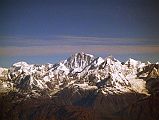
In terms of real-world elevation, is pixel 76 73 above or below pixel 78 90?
above

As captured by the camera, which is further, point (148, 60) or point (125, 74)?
point (125, 74)

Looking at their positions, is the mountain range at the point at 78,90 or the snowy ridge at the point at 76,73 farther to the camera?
the snowy ridge at the point at 76,73

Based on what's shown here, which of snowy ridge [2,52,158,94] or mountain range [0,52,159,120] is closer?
mountain range [0,52,159,120]

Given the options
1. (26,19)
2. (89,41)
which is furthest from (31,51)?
(89,41)

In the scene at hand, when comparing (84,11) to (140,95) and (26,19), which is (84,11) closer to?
(26,19)

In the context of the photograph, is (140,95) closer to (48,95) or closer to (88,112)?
(88,112)

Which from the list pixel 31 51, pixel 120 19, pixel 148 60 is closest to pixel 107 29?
pixel 120 19

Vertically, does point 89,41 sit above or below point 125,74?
above

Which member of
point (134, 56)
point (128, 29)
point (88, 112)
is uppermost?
point (128, 29)

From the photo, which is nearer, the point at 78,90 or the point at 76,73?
the point at 76,73
